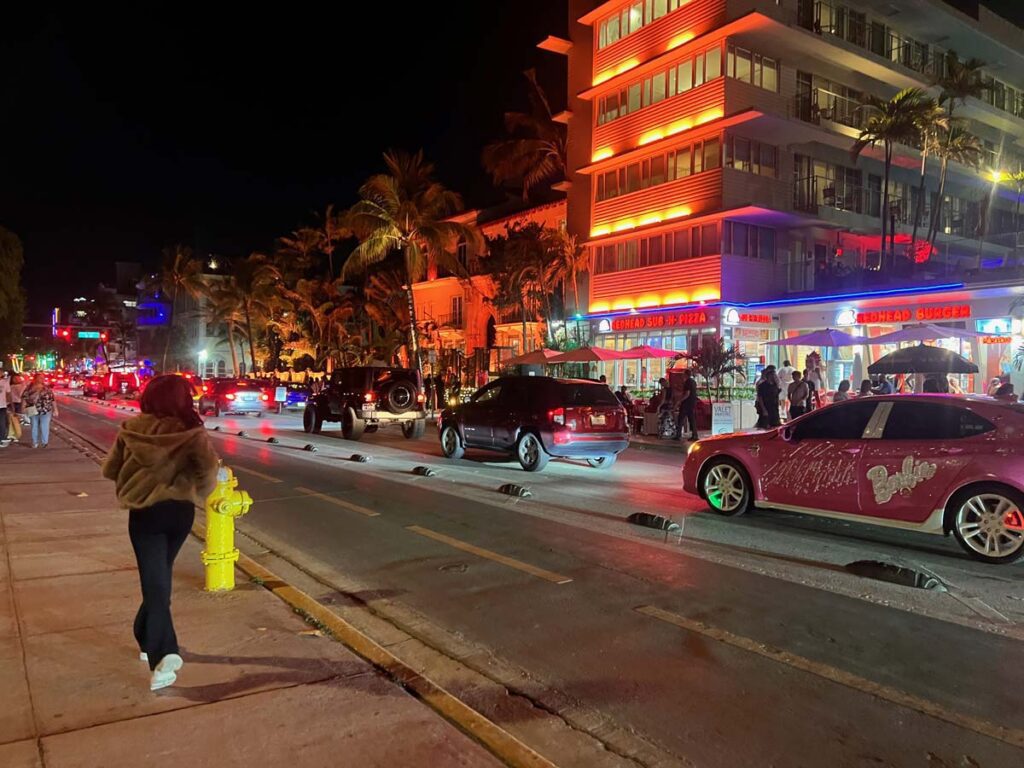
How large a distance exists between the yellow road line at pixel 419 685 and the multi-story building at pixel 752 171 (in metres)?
21.2

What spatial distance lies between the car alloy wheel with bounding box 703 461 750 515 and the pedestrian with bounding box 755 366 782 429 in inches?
304

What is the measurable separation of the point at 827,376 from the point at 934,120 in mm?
9755

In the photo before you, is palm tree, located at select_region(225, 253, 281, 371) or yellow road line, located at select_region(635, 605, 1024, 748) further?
palm tree, located at select_region(225, 253, 281, 371)

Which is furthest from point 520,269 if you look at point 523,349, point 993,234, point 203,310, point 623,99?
point 203,310

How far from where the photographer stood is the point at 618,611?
18.8 ft

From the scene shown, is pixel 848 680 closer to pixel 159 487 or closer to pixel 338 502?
pixel 159 487

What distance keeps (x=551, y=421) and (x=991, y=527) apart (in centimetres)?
727

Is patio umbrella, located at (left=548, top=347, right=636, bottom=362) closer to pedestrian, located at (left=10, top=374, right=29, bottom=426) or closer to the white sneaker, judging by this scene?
pedestrian, located at (left=10, top=374, right=29, bottom=426)

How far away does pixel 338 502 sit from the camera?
34.3 ft

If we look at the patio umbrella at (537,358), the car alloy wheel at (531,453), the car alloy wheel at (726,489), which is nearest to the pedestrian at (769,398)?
the car alloy wheel at (531,453)

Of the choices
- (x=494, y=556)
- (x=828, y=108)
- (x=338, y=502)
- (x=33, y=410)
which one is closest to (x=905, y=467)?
(x=494, y=556)

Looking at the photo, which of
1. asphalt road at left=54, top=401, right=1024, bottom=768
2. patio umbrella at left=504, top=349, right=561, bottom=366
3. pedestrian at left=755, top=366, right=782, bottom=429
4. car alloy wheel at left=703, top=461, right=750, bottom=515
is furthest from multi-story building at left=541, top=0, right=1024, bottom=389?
asphalt road at left=54, top=401, right=1024, bottom=768

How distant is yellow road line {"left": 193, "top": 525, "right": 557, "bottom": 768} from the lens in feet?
11.5

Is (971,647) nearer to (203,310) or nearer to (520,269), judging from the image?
(520,269)
